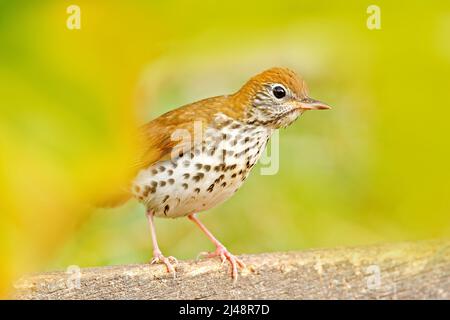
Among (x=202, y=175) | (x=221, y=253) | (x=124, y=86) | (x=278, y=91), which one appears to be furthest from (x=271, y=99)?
(x=124, y=86)

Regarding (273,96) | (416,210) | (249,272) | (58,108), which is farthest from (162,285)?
(58,108)

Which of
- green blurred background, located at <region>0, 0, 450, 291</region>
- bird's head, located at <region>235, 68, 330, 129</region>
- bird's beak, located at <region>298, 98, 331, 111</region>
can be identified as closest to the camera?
green blurred background, located at <region>0, 0, 450, 291</region>

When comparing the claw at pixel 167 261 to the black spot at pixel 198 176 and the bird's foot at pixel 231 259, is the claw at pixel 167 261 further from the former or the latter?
the black spot at pixel 198 176

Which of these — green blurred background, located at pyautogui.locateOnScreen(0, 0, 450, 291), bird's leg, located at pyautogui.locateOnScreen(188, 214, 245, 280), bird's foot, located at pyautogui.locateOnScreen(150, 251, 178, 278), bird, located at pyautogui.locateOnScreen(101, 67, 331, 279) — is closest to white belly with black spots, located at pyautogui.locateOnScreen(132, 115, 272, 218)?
bird, located at pyautogui.locateOnScreen(101, 67, 331, 279)

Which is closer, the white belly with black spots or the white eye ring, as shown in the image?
the white belly with black spots

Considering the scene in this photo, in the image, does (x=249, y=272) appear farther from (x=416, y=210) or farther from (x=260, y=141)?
(x=416, y=210)

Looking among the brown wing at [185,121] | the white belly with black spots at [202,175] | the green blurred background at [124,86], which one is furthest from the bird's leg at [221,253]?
the green blurred background at [124,86]

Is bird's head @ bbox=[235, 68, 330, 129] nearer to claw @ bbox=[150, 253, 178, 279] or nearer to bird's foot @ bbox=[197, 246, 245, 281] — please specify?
bird's foot @ bbox=[197, 246, 245, 281]

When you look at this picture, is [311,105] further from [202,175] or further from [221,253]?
[221,253]
